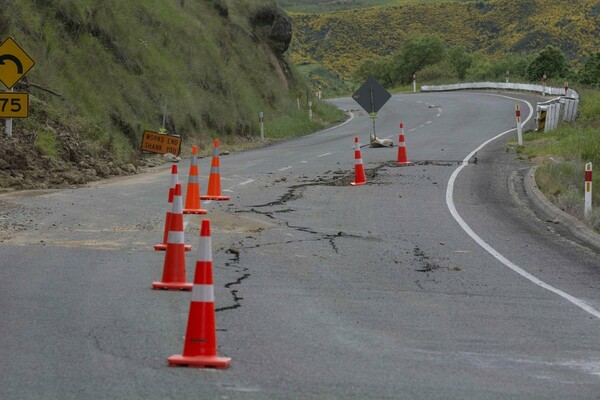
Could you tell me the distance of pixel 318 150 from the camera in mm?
32562

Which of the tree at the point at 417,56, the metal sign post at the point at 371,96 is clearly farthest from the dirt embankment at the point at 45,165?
the tree at the point at 417,56

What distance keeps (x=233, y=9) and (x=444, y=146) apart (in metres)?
20.4

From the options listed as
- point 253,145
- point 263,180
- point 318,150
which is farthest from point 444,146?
point 263,180

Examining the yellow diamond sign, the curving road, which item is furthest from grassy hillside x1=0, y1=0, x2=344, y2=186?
the curving road

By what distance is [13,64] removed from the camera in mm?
21984

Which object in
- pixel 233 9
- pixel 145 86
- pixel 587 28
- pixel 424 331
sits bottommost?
pixel 424 331

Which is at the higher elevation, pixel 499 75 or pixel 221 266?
pixel 499 75

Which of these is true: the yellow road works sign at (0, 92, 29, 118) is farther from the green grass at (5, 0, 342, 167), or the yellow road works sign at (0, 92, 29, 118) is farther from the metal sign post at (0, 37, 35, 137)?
the green grass at (5, 0, 342, 167)

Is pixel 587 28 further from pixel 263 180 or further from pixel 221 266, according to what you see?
pixel 221 266

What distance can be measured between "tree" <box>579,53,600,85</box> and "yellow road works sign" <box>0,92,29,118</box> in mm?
49279

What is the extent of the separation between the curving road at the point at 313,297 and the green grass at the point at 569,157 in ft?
2.51

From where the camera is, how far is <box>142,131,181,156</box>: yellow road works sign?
24609 millimetres

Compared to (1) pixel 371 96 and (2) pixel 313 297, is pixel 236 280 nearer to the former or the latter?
(2) pixel 313 297

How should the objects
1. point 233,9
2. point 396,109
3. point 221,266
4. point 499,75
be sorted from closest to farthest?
1. point 221,266
2. point 233,9
3. point 396,109
4. point 499,75
